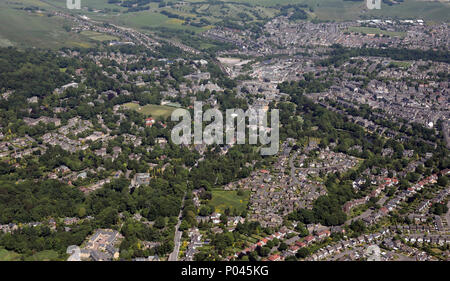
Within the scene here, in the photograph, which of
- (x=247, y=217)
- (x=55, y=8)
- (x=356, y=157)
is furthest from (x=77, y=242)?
(x=55, y=8)

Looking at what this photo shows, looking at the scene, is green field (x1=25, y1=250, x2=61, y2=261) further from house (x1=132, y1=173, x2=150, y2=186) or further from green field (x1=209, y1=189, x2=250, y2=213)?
green field (x1=209, y1=189, x2=250, y2=213)

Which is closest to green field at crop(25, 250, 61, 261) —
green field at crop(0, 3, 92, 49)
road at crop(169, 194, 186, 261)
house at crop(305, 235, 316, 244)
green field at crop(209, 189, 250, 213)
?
road at crop(169, 194, 186, 261)

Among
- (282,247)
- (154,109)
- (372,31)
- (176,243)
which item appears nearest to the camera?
(282,247)

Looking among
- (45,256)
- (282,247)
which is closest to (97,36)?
(45,256)

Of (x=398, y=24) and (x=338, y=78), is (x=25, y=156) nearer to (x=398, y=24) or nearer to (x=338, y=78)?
(x=338, y=78)

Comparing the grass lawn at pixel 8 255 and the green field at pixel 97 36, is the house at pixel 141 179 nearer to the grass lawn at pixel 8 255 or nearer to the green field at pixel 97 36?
the grass lawn at pixel 8 255

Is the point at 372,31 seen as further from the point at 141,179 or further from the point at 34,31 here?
the point at 141,179
